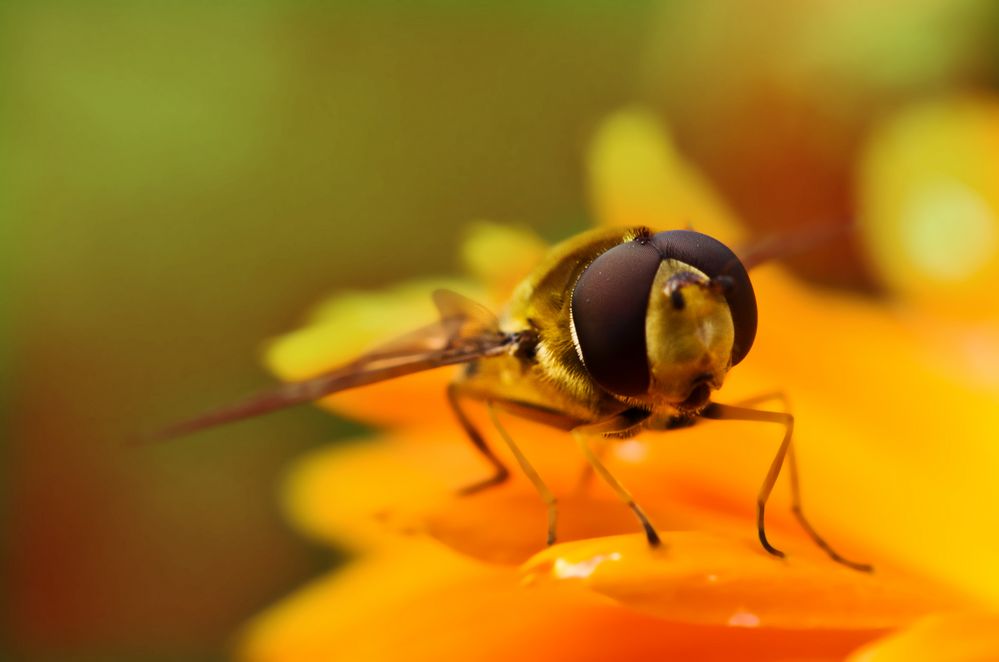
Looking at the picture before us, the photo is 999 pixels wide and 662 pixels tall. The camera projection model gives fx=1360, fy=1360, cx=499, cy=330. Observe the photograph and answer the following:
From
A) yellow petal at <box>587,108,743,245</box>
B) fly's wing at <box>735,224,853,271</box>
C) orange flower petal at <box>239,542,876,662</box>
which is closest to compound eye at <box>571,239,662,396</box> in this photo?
orange flower petal at <box>239,542,876,662</box>

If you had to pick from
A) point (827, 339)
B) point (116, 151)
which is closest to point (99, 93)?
point (116, 151)

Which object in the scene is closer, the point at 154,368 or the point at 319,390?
the point at 319,390

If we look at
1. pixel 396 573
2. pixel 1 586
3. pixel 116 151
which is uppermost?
pixel 116 151

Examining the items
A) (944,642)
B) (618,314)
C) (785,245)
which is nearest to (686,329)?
(618,314)

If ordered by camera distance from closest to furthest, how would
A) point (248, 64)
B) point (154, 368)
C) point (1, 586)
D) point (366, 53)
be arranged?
→ point (1, 586) < point (154, 368) < point (248, 64) < point (366, 53)

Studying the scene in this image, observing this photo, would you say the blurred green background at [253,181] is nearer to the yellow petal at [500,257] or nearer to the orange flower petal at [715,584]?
the yellow petal at [500,257]

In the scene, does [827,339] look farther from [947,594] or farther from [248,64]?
[248,64]
